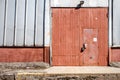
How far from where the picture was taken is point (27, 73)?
31.6ft

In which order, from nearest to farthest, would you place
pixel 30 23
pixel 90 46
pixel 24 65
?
1. pixel 24 65
2. pixel 30 23
3. pixel 90 46

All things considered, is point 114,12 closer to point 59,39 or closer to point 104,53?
point 104,53

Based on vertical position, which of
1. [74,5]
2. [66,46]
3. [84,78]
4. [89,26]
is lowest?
[84,78]

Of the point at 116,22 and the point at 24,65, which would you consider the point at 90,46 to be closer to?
the point at 116,22

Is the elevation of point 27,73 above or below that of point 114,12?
below

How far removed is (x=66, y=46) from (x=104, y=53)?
175 centimetres

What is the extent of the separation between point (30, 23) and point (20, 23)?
45 centimetres

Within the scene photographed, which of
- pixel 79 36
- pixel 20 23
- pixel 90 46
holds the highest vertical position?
pixel 20 23

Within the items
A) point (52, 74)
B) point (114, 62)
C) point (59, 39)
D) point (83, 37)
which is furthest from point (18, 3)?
point (114, 62)

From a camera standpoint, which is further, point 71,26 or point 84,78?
point 71,26

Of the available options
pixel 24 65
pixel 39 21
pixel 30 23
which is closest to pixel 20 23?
pixel 30 23

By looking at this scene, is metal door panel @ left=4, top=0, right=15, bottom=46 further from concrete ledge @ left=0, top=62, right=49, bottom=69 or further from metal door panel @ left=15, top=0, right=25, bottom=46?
concrete ledge @ left=0, top=62, right=49, bottom=69

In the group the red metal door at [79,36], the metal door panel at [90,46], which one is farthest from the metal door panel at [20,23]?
the metal door panel at [90,46]

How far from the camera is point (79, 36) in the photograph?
39.7 feet
